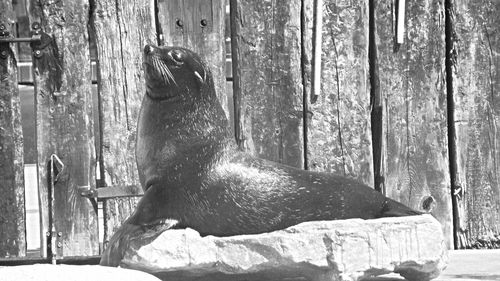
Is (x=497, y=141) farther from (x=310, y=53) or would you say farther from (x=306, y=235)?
(x=306, y=235)

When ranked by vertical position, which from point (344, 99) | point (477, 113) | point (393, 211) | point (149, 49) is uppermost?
point (149, 49)

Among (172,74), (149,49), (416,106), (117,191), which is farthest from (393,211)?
(117,191)

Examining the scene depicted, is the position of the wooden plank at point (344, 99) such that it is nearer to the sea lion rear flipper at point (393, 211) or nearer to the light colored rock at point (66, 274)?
the sea lion rear flipper at point (393, 211)

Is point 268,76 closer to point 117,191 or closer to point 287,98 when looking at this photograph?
point 287,98

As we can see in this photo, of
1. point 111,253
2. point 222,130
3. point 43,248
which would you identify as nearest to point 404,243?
point 222,130

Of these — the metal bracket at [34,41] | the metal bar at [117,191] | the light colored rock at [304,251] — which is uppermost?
the metal bracket at [34,41]

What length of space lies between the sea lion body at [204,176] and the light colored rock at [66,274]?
65 cm

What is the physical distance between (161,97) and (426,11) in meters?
2.29

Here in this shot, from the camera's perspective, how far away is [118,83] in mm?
6930

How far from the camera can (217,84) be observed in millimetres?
7078

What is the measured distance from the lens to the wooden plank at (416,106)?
721cm

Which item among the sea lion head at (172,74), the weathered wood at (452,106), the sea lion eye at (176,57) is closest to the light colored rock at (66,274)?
the sea lion head at (172,74)

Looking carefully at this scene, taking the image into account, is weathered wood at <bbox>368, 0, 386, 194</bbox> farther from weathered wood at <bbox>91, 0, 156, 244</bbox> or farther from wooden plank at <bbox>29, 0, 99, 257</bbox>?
wooden plank at <bbox>29, 0, 99, 257</bbox>

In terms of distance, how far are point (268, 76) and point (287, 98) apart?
0.59 ft
